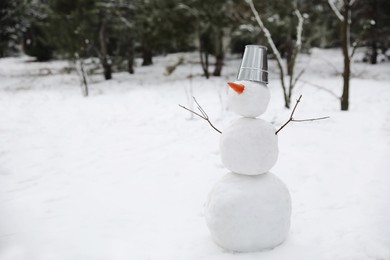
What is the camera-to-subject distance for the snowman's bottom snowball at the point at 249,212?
6.22 feet

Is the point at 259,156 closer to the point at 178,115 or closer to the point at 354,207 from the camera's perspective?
the point at 354,207

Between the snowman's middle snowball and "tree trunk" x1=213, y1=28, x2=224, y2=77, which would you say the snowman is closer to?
the snowman's middle snowball

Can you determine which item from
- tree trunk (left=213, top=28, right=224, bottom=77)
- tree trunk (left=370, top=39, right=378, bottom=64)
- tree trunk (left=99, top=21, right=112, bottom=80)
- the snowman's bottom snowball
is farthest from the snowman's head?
tree trunk (left=370, top=39, right=378, bottom=64)

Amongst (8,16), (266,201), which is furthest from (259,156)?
(8,16)

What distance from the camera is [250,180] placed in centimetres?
198

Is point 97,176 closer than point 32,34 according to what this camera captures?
Yes

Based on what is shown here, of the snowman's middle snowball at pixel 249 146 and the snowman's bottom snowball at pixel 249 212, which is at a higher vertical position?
→ the snowman's middle snowball at pixel 249 146

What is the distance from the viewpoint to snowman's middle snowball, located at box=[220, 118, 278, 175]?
1.87m

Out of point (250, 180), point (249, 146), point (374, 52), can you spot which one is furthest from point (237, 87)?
point (374, 52)

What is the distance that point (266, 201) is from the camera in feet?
6.24

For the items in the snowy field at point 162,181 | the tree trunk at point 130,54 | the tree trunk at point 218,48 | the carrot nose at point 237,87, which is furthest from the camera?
the tree trunk at point 130,54

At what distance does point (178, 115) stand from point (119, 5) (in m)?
6.47

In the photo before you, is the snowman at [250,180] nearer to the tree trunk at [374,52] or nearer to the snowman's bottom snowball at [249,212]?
the snowman's bottom snowball at [249,212]

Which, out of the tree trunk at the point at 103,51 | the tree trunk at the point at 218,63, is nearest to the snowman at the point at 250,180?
the tree trunk at the point at 218,63
